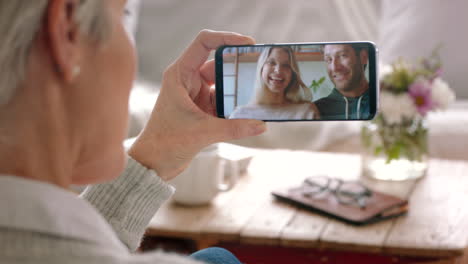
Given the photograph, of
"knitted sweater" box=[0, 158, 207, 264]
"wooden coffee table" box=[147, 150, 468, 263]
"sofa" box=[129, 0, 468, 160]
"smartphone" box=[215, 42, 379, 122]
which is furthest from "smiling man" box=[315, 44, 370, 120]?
"sofa" box=[129, 0, 468, 160]

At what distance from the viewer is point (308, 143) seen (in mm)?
2377

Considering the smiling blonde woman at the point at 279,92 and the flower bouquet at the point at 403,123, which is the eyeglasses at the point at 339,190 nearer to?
the flower bouquet at the point at 403,123

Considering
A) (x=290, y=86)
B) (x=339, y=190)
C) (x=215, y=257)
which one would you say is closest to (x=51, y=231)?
(x=215, y=257)

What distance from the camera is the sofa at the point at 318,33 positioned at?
2.34m

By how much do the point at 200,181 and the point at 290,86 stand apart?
0.56 m

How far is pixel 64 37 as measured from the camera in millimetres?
511

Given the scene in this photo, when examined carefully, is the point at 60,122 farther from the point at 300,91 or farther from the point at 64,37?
the point at 300,91

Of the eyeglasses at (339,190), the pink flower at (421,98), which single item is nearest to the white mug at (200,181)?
the eyeglasses at (339,190)

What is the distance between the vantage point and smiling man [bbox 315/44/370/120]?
3.25 ft

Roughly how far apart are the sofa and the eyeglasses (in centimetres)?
73

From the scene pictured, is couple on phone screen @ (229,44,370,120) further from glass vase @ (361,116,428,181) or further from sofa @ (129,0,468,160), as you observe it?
sofa @ (129,0,468,160)

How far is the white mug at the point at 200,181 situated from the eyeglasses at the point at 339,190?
21 cm

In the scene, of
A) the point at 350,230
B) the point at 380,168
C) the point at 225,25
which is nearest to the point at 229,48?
the point at 350,230

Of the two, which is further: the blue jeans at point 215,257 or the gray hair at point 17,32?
the blue jeans at point 215,257
